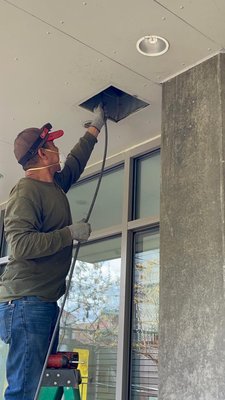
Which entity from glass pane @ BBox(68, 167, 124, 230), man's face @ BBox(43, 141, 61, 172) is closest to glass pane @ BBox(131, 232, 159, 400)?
glass pane @ BBox(68, 167, 124, 230)

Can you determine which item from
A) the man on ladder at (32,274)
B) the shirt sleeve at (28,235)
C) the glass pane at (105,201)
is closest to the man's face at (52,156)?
the man on ladder at (32,274)

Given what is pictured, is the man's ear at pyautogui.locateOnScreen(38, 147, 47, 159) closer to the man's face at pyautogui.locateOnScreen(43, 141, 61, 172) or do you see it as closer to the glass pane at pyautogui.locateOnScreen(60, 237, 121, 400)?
the man's face at pyautogui.locateOnScreen(43, 141, 61, 172)

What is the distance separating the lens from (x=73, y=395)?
2215mm

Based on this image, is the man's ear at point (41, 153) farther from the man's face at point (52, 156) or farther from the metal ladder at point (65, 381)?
the metal ladder at point (65, 381)

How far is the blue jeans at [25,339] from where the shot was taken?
224cm

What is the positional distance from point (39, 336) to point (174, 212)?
0.91 meters

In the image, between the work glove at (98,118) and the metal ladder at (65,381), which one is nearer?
the metal ladder at (65,381)

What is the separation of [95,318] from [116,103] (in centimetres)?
166

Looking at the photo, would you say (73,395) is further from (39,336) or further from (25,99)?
(25,99)

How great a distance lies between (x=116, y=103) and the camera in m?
3.39

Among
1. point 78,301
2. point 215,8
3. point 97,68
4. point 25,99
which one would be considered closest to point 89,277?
point 78,301

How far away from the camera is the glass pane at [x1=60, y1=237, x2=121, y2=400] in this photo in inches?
147

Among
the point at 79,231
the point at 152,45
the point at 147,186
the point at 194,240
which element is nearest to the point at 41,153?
the point at 79,231

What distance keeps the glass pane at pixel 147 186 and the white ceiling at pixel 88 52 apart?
34cm
